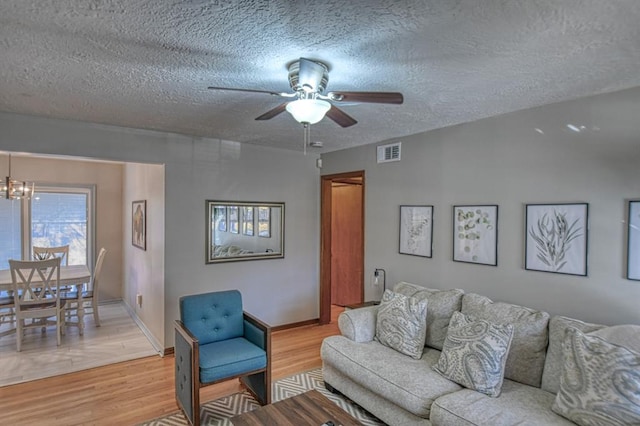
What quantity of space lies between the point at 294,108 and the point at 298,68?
A: 250 millimetres

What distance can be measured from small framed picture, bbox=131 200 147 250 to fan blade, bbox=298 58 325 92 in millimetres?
3507

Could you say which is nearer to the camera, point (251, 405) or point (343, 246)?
point (251, 405)

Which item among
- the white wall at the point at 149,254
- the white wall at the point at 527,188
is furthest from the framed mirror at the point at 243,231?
the white wall at the point at 527,188

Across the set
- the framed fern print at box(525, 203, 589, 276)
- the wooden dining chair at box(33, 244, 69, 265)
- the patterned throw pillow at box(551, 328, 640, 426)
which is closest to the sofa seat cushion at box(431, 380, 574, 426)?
the patterned throw pillow at box(551, 328, 640, 426)

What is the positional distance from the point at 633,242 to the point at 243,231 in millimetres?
3824

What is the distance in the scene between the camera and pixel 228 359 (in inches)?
109

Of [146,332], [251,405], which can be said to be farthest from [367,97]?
[146,332]

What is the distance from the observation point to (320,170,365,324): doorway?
5336mm

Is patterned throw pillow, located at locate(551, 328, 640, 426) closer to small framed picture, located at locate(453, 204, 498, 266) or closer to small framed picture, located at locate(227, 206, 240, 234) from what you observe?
small framed picture, located at locate(453, 204, 498, 266)

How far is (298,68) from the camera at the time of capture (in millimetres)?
2068

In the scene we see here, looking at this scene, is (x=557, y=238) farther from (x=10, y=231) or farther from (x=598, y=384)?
(x=10, y=231)

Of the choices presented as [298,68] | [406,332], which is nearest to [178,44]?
[298,68]

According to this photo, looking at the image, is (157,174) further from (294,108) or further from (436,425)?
(436,425)

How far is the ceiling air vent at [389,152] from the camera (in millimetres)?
4148
